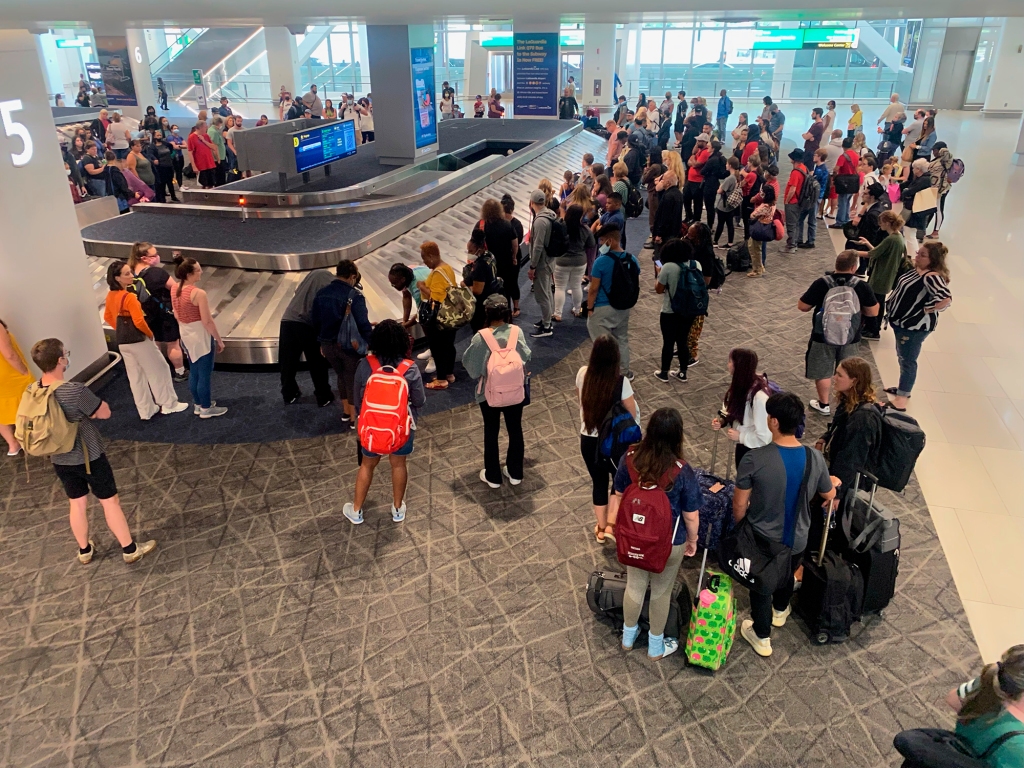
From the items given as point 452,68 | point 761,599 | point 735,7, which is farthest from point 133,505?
point 452,68

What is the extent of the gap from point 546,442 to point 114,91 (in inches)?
1059

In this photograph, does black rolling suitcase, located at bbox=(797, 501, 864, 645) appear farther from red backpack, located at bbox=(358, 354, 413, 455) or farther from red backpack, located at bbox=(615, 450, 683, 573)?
red backpack, located at bbox=(358, 354, 413, 455)

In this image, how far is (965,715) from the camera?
8.27 ft

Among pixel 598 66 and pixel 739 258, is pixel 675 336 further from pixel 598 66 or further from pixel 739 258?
pixel 598 66

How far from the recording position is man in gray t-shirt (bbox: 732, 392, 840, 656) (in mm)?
3494

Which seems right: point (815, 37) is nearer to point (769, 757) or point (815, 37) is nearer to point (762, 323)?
point (762, 323)

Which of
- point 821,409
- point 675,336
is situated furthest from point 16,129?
point 821,409

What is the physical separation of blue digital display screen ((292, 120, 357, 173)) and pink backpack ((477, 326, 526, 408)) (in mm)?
8145

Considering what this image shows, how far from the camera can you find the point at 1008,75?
83.8ft

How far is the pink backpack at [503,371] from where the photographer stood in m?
4.89

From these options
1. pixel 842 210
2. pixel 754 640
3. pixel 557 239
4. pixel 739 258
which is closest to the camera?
pixel 754 640

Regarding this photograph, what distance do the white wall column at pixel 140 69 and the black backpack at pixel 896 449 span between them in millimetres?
28437

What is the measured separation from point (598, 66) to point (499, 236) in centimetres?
2480

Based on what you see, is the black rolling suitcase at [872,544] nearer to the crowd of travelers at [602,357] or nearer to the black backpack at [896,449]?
the black backpack at [896,449]
